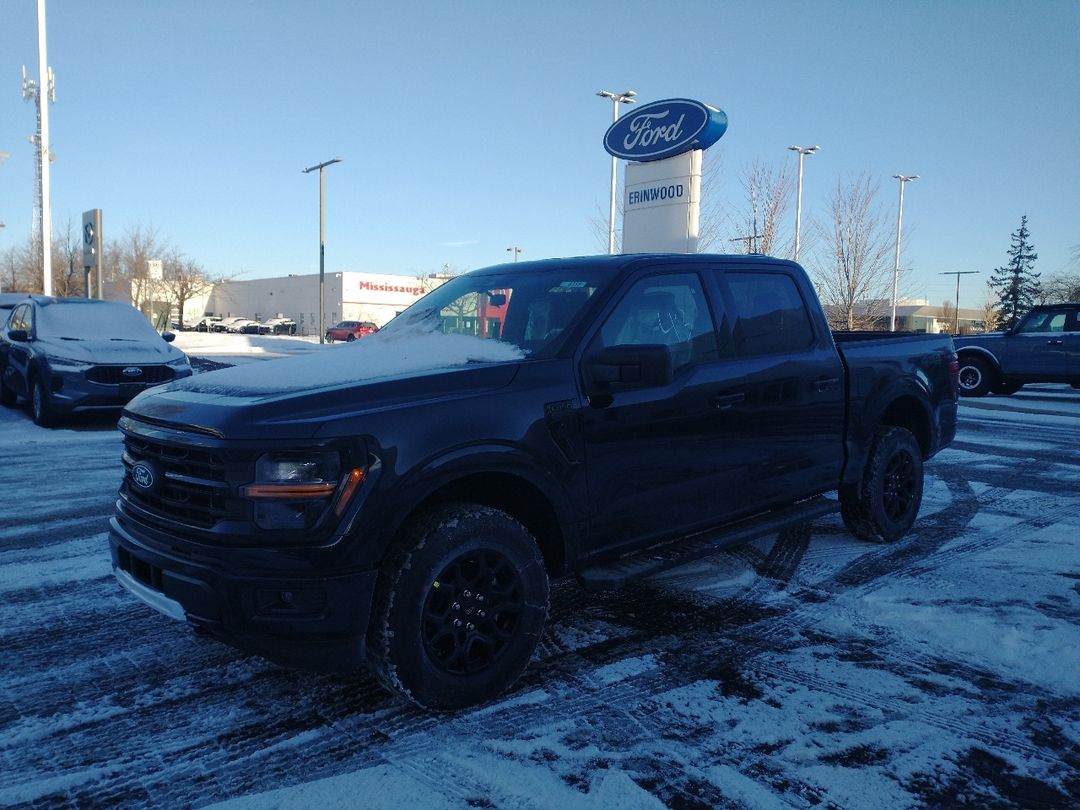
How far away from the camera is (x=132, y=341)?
11070mm

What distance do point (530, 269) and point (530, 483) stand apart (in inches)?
60.4

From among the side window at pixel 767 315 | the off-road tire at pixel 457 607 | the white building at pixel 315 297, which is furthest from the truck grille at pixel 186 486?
the white building at pixel 315 297

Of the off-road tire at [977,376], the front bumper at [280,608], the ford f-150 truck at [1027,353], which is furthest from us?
the off-road tire at [977,376]

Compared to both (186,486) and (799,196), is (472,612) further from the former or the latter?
(799,196)

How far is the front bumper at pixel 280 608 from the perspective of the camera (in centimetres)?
272

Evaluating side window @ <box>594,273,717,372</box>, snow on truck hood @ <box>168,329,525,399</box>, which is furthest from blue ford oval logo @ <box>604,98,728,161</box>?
snow on truck hood @ <box>168,329,525,399</box>

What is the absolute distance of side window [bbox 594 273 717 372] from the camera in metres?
3.77

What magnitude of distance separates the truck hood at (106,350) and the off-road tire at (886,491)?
8984 mm

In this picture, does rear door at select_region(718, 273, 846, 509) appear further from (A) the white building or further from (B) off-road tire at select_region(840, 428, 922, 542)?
(A) the white building

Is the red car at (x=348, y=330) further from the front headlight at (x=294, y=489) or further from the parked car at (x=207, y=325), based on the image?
the front headlight at (x=294, y=489)

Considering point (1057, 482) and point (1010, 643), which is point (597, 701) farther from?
point (1057, 482)

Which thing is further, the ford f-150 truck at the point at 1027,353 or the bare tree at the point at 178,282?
the bare tree at the point at 178,282

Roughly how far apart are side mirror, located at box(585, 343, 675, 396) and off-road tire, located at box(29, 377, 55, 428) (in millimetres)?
9443

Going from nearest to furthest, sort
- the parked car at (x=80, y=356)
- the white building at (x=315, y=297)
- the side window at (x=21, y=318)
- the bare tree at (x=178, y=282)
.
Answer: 1. the parked car at (x=80, y=356)
2. the side window at (x=21, y=318)
3. the bare tree at (x=178, y=282)
4. the white building at (x=315, y=297)
